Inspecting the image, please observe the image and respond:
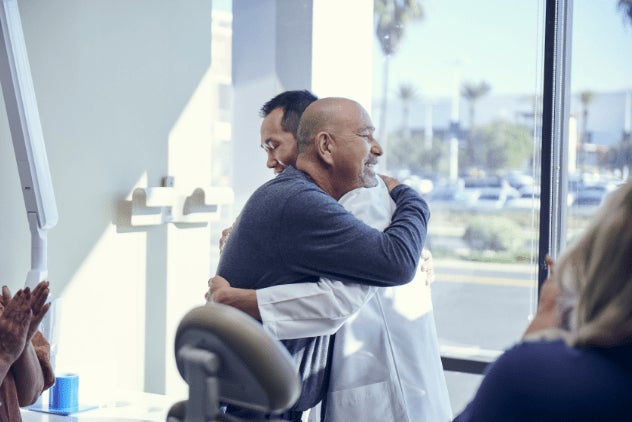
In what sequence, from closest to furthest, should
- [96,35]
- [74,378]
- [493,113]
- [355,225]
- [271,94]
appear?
[355,225] → [74,378] → [96,35] → [493,113] → [271,94]

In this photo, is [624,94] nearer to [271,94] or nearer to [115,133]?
[271,94]

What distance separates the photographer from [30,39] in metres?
2.54

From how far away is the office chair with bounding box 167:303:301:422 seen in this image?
37.3 inches

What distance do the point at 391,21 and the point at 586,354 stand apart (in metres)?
2.59

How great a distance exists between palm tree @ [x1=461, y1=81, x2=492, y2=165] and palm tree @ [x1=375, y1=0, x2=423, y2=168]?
320mm

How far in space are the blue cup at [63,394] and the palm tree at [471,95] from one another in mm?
1764

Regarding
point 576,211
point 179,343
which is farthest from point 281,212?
point 576,211

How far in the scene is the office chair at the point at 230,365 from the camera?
0.95m

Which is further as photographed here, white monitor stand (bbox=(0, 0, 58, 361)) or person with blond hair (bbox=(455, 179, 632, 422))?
white monitor stand (bbox=(0, 0, 58, 361))

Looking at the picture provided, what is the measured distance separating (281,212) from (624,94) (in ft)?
5.71

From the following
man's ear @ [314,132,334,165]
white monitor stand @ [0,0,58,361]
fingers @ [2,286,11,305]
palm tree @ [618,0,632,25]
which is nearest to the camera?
man's ear @ [314,132,334,165]

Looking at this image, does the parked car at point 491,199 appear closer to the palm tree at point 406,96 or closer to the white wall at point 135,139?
the palm tree at point 406,96

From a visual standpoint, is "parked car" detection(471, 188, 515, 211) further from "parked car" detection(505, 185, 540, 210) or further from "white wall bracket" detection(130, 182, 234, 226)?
"white wall bracket" detection(130, 182, 234, 226)

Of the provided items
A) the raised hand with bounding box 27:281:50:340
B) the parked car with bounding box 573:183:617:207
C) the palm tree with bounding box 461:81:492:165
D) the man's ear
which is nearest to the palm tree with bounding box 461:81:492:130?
the palm tree with bounding box 461:81:492:165
